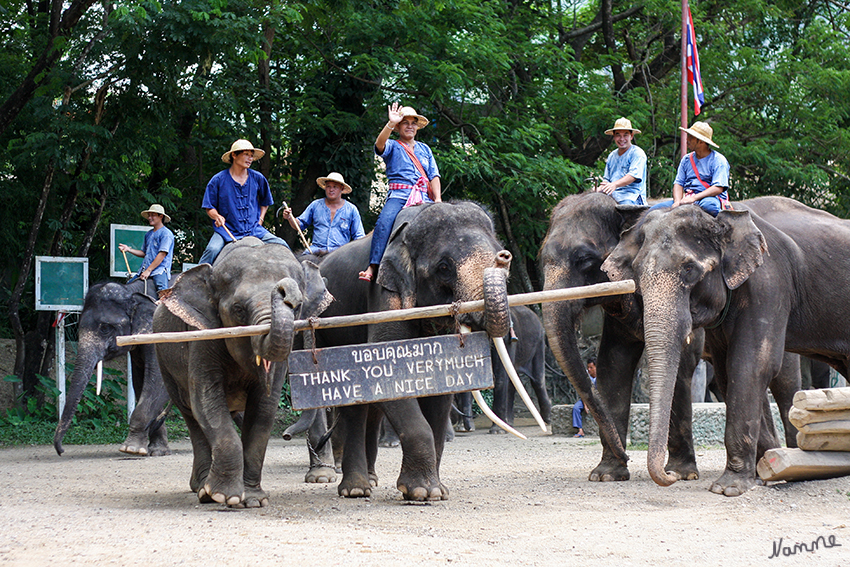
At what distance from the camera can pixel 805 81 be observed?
60.1ft

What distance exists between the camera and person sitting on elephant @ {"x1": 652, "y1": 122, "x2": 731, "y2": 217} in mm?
8305

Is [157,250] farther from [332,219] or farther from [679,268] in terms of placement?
[679,268]

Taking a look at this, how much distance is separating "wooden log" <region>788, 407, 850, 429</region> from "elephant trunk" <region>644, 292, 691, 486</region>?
95 centimetres

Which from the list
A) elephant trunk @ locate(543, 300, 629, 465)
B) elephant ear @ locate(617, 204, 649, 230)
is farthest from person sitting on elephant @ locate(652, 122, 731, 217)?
elephant trunk @ locate(543, 300, 629, 465)

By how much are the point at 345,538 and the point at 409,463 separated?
1.66 meters

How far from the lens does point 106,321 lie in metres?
12.4

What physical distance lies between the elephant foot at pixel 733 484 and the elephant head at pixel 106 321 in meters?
7.64

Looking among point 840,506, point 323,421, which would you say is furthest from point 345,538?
point 323,421

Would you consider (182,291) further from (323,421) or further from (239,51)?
(239,51)

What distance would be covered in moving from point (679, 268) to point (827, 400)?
4.60 ft

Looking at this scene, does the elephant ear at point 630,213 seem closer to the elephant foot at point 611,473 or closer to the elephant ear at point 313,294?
the elephant foot at point 611,473

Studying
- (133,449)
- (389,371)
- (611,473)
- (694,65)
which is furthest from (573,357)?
(694,65)

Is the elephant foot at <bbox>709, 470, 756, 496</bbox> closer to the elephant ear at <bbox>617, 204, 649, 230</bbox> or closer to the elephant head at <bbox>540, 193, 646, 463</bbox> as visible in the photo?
the elephant head at <bbox>540, 193, 646, 463</bbox>

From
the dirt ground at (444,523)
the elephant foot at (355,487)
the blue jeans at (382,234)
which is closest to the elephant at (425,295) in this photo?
the elephant foot at (355,487)
